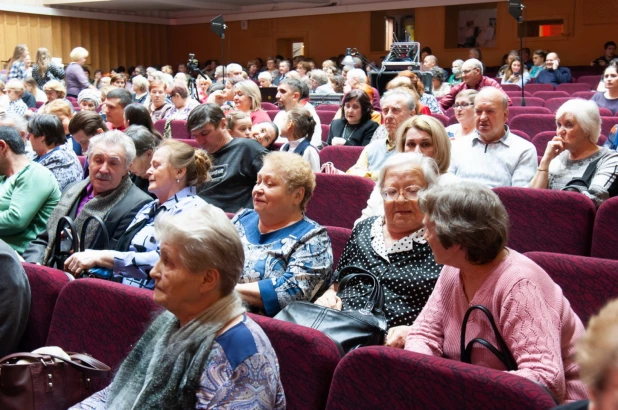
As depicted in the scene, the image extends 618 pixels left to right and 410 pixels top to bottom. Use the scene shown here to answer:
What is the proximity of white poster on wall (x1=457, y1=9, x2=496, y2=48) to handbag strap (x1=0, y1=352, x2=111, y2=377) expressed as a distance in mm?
14851

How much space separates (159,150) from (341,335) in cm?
135

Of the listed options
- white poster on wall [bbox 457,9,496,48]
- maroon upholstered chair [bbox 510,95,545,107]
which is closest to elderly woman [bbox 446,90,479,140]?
maroon upholstered chair [bbox 510,95,545,107]

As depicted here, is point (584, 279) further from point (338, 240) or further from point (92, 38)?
point (92, 38)

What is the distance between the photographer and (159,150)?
2.97 meters

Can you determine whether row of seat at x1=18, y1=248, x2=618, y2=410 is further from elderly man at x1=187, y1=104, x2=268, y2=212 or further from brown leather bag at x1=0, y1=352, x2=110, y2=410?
elderly man at x1=187, y1=104, x2=268, y2=212

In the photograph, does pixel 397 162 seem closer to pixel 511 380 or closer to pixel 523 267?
pixel 523 267

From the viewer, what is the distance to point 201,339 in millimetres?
1634

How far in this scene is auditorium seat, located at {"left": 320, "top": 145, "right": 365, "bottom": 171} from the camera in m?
4.58

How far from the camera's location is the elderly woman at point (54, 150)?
409cm

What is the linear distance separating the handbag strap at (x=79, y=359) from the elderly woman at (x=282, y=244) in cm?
49

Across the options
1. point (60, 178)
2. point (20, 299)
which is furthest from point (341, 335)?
point (60, 178)

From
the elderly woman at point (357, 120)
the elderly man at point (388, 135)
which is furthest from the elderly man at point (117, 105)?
the elderly man at point (388, 135)

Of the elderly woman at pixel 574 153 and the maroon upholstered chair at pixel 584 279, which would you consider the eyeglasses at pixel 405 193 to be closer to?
the maroon upholstered chair at pixel 584 279

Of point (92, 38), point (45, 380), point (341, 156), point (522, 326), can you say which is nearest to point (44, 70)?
point (341, 156)
